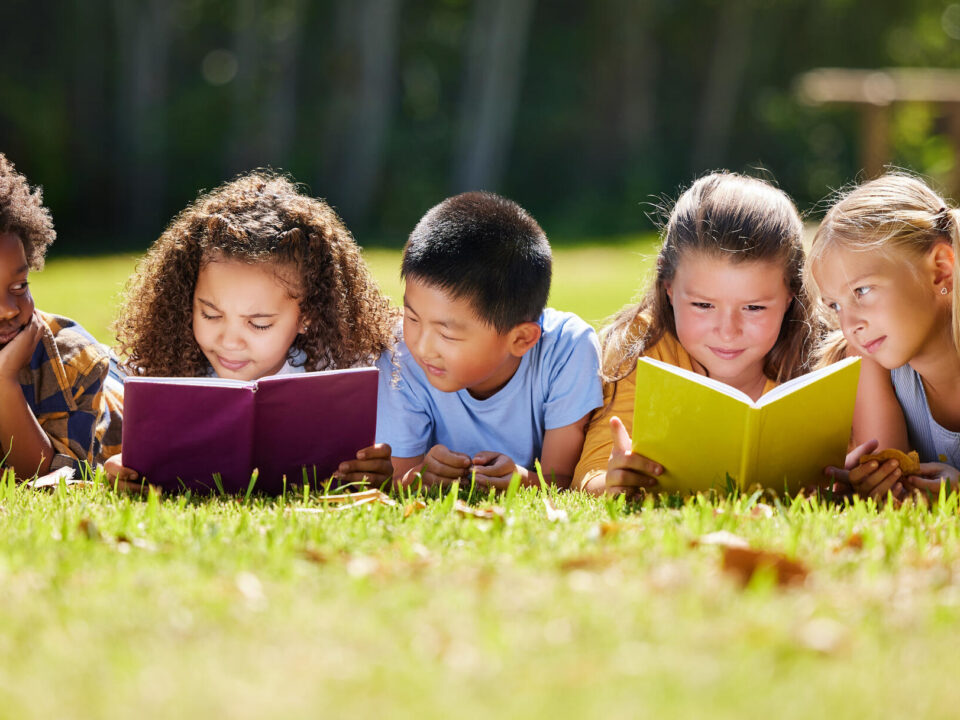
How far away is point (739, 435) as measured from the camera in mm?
3516

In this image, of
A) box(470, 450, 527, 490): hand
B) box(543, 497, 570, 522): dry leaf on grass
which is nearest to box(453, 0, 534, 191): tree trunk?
box(470, 450, 527, 490): hand

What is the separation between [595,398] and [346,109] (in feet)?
64.0

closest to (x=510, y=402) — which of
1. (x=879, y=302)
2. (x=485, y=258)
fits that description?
(x=485, y=258)

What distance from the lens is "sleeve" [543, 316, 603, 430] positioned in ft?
14.4

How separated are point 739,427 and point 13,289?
106 inches

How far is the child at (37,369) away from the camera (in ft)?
13.8

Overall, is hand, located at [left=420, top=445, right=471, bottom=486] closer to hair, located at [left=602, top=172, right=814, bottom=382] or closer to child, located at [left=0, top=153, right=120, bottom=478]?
hair, located at [left=602, top=172, right=814, bottom=382]

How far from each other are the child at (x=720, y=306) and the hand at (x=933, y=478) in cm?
66

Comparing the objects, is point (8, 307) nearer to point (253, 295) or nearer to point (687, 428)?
point (253, 295)

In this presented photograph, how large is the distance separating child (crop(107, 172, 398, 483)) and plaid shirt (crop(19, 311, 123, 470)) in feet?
0.59

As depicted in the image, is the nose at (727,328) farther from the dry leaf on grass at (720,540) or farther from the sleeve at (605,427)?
the dry leaf on grass at (720,540)

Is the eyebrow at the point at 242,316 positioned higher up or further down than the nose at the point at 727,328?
further down

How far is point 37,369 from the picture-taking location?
4.48 meters

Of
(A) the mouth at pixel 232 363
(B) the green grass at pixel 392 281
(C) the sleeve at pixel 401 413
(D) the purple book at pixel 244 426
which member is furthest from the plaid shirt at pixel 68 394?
(B) the green grass at pixel 392 281
